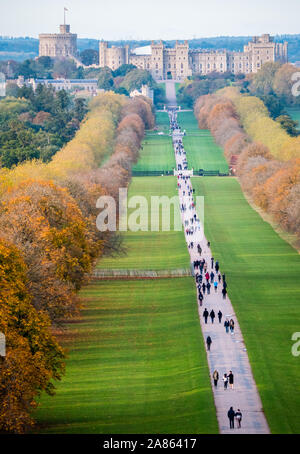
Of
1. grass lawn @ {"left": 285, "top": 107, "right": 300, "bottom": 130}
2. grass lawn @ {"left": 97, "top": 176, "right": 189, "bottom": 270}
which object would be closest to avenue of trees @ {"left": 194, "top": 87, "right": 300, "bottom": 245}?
grass lawn @ {"left": 97, "top": 176, "right": 189, "bottom": 270}

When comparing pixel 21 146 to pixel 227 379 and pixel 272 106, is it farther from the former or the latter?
pixel 272 106

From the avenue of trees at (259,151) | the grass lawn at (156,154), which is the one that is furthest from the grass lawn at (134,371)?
the grass lawn at (156,154)

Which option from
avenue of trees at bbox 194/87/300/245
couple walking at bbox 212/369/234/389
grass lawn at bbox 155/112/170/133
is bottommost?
couple walking at bbox 212/369/234/389

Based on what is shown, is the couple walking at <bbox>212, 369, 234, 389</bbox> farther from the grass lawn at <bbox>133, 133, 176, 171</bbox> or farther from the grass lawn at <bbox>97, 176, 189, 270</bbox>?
the grass lawn at <bbox>133, 133, 176, 171</bbox>

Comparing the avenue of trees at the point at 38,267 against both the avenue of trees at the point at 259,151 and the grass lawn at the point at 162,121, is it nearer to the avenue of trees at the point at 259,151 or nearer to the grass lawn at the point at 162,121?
the avenue of trees at the point at 259,151

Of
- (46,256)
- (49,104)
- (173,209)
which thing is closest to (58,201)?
(46,256)
